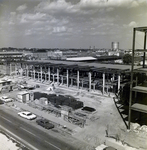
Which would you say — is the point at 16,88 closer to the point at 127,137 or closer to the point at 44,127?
the point at 44,127

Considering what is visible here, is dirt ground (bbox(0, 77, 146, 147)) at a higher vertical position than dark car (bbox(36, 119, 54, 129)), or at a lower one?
lower

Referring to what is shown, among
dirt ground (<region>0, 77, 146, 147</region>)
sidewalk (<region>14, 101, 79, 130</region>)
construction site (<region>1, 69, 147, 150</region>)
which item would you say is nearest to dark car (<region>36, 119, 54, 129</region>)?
construction site (<region>1, 69, 147, 150</region>)

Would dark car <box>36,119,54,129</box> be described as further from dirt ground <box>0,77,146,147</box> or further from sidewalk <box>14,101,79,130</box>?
dirt ground <box>0,77,146,147</box>

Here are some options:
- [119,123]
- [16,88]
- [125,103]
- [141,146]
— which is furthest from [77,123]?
[16,88]

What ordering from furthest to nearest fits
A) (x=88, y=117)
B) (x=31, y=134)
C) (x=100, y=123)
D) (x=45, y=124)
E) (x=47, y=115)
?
1. (x=47, y=115)
2. (x=88, y=117)
3. (x=100, y=123)
4. (x=45, y=124)
5. (x=31, y=134)

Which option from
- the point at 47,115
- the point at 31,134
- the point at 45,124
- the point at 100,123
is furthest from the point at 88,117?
the point at 31,134

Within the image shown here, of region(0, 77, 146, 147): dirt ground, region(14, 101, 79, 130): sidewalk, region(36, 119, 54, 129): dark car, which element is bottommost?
region(0, 77, 146, 147): dirt ground

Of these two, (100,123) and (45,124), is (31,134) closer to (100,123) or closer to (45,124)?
(45,124)

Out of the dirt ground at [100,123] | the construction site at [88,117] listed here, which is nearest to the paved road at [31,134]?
the construction site at [88,117]
